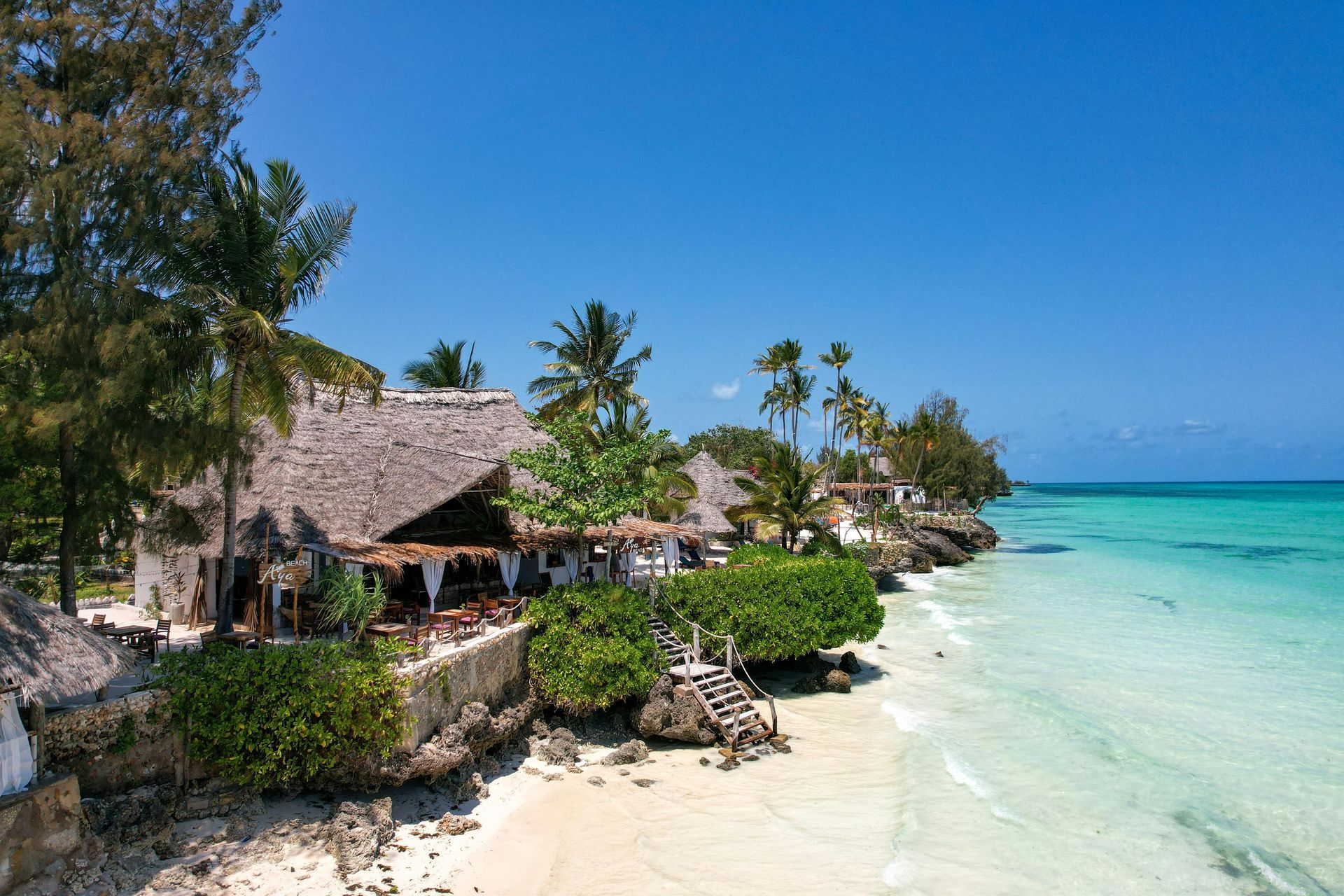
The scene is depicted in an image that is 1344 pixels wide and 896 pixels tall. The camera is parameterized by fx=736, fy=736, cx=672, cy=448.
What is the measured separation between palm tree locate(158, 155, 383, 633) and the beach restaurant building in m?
0.83

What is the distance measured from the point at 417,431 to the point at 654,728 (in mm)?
9438

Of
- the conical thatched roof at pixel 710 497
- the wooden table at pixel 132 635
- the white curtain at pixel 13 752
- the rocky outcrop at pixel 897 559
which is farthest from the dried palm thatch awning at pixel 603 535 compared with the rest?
the rocky outcrop at pixel 897 559

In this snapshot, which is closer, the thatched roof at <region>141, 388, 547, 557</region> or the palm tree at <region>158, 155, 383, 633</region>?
the palm tree at <region>158, 155, 383, 633</region>

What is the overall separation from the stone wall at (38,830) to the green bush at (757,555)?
13472 millimetres

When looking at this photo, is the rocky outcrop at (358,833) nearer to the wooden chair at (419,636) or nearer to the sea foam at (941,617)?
the wooden chair at (419,636)

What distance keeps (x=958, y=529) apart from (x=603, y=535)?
1574 inches

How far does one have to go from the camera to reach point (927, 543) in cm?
4469

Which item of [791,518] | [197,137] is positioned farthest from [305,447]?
[791,518]

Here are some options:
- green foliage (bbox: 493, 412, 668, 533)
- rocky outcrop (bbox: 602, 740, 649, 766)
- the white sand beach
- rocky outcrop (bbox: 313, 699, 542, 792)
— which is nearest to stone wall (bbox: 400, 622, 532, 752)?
rocky outcrop (bbox: 313, 699, 542, 792)

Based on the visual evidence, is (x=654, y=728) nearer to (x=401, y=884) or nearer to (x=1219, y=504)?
(x=401, y=884)

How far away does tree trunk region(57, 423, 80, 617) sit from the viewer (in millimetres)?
9914

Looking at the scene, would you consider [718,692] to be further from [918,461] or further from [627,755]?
[918,461]

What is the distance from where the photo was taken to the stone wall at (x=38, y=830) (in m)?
7.18

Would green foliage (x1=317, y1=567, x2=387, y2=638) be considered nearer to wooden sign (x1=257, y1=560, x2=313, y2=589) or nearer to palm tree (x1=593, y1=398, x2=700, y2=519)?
wooden sign (x1=257, y1=560, x2=313, y2=589)
